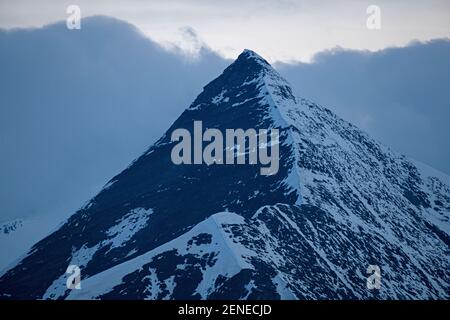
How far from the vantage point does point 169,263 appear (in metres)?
186

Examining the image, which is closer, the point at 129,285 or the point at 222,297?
the point at 222,297

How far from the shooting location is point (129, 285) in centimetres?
18012
